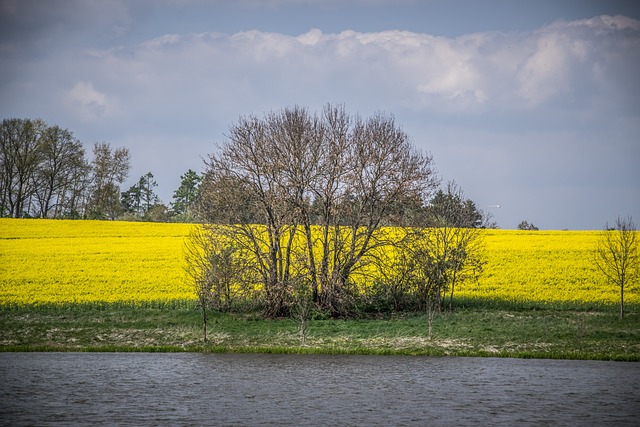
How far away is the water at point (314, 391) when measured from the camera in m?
14.1

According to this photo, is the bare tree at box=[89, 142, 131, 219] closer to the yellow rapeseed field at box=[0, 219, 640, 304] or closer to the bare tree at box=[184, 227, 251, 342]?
the yellow rapeseed field at box=[0, 219, 640, 304]

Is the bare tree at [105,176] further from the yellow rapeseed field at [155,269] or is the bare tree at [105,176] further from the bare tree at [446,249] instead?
the bare tree at [446,249]

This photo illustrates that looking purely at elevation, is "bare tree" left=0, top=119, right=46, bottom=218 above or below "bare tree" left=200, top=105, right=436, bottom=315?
above

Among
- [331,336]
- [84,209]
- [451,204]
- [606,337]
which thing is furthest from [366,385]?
[84,209]

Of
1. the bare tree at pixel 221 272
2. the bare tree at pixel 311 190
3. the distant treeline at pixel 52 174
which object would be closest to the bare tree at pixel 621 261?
the bare tree at pixel 311 190

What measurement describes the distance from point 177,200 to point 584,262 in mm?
93777

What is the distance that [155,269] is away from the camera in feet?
161

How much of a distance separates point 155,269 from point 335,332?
20.4 m

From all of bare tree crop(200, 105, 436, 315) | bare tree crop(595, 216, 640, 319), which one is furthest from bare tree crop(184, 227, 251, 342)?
bare tree crop(595, 216, 640, 319)

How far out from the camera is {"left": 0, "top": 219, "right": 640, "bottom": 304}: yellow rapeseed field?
1622 inches

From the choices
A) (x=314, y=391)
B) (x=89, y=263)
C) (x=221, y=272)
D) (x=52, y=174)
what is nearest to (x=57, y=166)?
(x=52, y=174)

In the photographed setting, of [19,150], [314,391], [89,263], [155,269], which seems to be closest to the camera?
[314,391]

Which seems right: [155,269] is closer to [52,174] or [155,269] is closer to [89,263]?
[89,263]

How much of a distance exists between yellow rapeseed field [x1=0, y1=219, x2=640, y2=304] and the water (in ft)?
53.2
